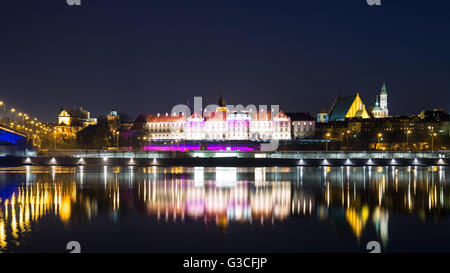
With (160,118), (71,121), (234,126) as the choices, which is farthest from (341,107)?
(71,121)

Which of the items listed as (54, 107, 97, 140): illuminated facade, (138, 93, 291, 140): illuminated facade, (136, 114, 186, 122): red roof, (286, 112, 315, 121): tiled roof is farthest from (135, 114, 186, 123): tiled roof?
(286, 112, 315, 121): tiled roof

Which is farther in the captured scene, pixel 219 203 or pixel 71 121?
pixel 71 121

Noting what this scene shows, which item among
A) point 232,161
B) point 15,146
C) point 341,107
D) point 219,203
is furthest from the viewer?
point 341,107

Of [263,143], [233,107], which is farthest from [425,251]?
[233,107]

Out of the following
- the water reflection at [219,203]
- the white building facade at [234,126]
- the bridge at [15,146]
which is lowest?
the water reflection at [219,203]

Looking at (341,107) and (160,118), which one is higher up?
(341,107)

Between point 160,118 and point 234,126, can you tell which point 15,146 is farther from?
point 160,118

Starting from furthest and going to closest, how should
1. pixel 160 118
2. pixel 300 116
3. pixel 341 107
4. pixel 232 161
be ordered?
pixel 341 107 → pixel 160 118 → pixel 300 116 → pixel 232 161

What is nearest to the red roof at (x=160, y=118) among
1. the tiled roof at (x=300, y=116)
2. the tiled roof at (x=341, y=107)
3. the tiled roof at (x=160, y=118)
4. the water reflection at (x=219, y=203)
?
the tiled roof at (x=160, y=118)

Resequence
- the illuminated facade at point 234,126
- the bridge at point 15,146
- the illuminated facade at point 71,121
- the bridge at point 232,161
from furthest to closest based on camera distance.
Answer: the illuminated facade at point 71,121 → the illuminated facade at point 234,126 → the bridge at point 15,146 → the bridge at point 232,161

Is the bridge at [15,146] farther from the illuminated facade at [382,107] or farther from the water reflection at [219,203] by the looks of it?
the illuminated facade at [382,107]
